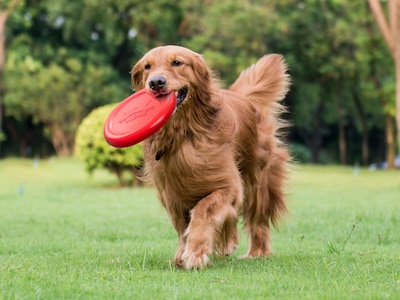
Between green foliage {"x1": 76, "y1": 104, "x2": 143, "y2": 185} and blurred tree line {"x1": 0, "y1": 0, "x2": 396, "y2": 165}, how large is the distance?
345 inches

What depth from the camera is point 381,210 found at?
1038 cm

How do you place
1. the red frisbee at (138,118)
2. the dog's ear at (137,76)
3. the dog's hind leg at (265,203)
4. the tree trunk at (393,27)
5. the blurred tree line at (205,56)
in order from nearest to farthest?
the red frisbee at (138,118) → the dog's ear at (137,76) → the dog's hind leg at (265,203) → the tree trunk at (393,27) → the blurred tree line at (205,56)

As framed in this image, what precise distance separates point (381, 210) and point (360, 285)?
6382mm

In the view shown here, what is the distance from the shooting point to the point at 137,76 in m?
5.56

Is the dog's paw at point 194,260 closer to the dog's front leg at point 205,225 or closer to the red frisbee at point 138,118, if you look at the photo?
the dog's front leg at point 205,225

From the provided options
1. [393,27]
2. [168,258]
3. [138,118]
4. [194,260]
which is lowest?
[168,258]

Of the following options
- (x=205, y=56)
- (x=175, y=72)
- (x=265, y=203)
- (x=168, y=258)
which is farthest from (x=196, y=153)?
(x=205, y=56)

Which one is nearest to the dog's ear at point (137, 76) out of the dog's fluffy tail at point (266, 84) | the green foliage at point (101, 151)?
the dog's fluffy tail at point (266, 84)

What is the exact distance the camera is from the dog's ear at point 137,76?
543cm

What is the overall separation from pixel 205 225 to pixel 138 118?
989mm

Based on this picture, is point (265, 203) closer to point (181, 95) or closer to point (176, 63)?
point (181, 95)

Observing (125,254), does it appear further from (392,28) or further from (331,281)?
(392,28)

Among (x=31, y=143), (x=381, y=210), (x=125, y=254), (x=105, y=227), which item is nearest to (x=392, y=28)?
(x=381, y=210)

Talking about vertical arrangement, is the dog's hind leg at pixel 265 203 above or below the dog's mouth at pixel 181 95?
below
